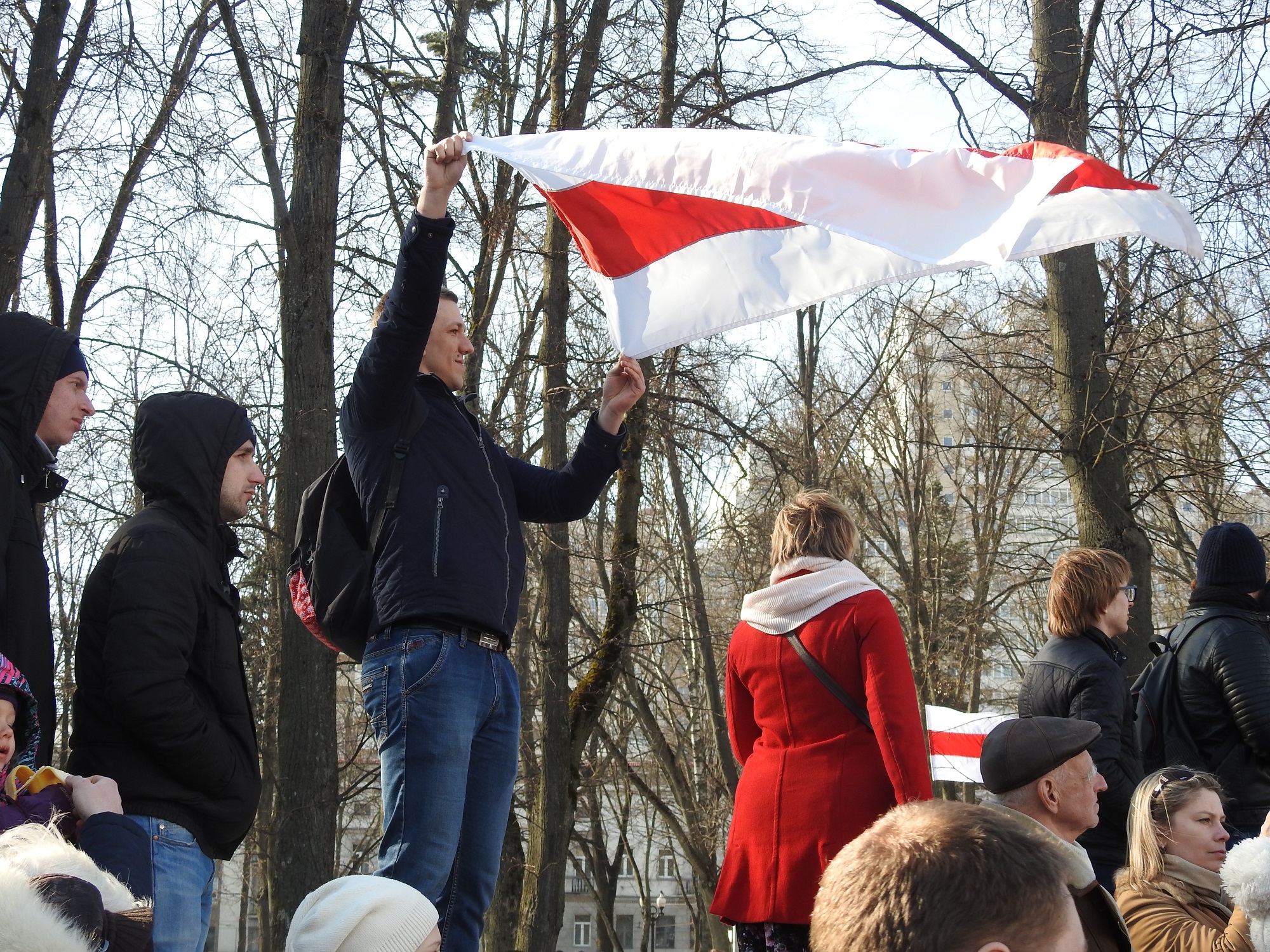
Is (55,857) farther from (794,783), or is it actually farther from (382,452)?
(794,783)

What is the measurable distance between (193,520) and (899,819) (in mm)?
2626

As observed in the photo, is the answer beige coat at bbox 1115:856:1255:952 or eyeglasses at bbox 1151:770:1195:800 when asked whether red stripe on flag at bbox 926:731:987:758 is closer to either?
eyeglasses at bbox 1151:770:1195:800

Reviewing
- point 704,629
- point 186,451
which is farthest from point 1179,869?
point 704,629

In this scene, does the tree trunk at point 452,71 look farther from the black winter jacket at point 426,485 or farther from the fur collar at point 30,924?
the fur collar at point 30,924

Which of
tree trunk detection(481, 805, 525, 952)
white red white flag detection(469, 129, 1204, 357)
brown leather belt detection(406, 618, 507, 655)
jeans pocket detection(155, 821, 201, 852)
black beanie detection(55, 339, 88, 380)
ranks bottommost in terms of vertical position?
tree trunk detection(481, 805, 525, 952)

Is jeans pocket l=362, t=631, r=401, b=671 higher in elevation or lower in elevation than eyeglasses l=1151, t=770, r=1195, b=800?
higher

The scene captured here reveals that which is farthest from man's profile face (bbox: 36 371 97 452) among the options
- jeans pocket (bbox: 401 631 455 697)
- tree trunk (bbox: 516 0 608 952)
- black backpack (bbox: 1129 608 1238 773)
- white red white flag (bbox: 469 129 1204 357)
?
tree trunk (bbox: 516 0 608 952)

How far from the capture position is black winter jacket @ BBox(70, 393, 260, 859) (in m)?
3.43

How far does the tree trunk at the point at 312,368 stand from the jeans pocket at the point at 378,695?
333 centimetres

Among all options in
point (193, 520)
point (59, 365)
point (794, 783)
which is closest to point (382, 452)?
point (193, 520)

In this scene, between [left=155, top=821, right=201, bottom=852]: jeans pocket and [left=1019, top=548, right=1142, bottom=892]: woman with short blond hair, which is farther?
[left=1019, top=548, right=1142, bottom=892]: woman with short blond hair

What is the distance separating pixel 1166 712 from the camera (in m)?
5.08

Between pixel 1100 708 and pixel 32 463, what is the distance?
3615 mm

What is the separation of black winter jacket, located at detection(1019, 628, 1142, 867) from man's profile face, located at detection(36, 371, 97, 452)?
330cm
